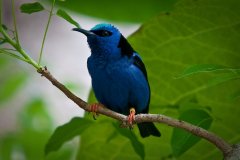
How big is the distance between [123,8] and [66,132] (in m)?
0.73

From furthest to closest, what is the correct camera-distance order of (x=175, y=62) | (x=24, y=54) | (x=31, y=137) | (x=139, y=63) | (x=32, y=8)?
(x=31, y=137) → (x=139, y=63) → (x=175, y=62) → (x=32, y=8) → (x=24, y=54)

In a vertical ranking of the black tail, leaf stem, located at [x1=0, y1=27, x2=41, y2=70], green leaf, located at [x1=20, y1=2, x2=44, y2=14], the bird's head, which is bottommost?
the black tail

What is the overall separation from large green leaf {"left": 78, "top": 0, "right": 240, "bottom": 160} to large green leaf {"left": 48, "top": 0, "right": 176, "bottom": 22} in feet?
0.90

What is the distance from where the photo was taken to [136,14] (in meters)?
2.47

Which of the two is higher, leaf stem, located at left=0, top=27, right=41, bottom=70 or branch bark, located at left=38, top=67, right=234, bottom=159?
leaf stem, located at left=0, top=27, right=41, bottom=70

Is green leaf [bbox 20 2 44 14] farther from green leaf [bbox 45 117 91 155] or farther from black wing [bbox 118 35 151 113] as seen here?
black wing [bbox 118 35 151 113]

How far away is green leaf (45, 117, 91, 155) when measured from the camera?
2.01 meters

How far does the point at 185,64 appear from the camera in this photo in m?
2.26

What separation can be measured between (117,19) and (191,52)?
0.43 meters

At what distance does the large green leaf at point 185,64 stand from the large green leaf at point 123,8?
275mm

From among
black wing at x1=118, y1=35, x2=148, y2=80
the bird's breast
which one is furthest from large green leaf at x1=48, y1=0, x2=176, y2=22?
the bird's breast

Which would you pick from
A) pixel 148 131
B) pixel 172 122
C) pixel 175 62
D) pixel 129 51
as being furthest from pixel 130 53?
pixel 172 122

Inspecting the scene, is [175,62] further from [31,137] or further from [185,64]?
[31,137]

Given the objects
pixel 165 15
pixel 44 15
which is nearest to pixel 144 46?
pixel 165 15
